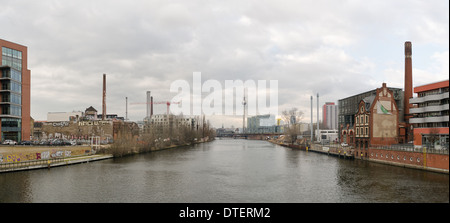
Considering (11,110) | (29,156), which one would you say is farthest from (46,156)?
(11,110)

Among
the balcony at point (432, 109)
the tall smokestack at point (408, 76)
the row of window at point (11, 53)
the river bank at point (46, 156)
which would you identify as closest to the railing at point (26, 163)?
the river bank at point (46, 156)

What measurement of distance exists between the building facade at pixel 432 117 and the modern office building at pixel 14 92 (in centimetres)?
8665

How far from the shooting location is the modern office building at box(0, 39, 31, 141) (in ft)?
237

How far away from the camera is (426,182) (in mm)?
33250

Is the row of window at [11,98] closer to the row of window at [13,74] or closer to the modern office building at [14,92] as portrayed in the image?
the modern office building at [14,92]

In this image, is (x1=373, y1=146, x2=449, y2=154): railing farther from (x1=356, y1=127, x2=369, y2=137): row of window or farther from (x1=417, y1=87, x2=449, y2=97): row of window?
(x1=417, y1=87, x2=449, y2=97): row of window

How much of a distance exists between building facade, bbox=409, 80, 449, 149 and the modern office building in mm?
86646

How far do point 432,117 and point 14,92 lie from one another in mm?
88536

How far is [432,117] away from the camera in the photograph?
44.4m

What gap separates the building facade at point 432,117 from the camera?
4059 centimetres

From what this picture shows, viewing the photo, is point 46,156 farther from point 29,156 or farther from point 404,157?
point 404,157

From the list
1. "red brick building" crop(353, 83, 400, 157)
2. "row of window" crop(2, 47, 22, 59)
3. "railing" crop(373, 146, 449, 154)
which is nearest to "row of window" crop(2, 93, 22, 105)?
"row of window" crop(2, 47, 22, 59)

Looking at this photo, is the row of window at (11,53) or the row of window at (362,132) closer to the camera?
the row of window at (362,132)
